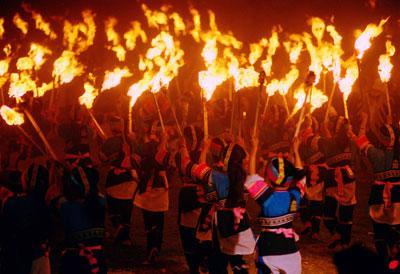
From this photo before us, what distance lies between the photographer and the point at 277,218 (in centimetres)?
516

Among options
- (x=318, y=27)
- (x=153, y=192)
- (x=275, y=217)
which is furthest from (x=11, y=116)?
(x=318, y=27)

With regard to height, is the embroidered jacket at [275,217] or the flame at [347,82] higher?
the flame at [347,82]

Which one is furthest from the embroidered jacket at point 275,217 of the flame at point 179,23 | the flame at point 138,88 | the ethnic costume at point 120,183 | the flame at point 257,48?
the flame at point 179,23

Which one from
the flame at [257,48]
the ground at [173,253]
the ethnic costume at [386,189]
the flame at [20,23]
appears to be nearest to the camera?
the ethnic costume at [386,189]

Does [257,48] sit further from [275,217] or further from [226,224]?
[275,217]

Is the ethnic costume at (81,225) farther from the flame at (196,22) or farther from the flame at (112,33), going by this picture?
the flame at (196,22)

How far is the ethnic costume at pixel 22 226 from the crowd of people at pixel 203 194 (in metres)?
0.01

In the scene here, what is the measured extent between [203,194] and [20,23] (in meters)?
11.5

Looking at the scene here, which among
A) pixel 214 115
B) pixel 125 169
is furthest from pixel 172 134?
pixel 125 169

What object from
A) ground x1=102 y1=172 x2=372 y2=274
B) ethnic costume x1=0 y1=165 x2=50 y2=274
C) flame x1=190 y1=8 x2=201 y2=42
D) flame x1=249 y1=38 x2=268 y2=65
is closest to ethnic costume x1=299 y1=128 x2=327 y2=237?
ground x1=102 y1=172 x2=372 y2=274

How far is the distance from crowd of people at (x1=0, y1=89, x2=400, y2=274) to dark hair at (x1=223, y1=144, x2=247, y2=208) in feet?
0.04

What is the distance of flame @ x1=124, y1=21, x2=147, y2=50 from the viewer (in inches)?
640

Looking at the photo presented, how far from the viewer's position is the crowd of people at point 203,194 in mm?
5191

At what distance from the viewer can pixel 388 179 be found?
7148mm
